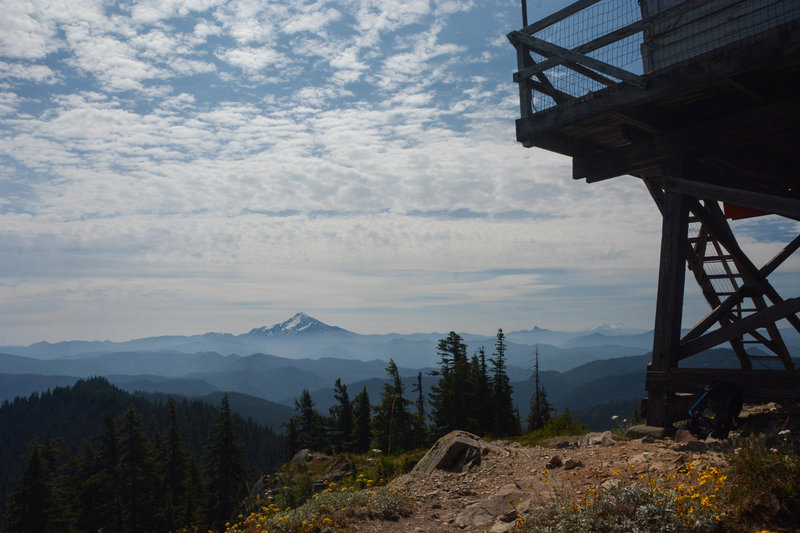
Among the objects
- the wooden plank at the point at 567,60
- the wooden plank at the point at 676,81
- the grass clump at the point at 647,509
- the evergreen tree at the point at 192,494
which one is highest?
the wooden plank at the point at 567,60

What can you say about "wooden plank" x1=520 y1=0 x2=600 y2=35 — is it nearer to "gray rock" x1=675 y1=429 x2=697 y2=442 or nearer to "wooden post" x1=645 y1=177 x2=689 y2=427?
"wooden post" x1=645 y1=177 x2=689 y2=427

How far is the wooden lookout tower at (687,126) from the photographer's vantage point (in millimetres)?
5957

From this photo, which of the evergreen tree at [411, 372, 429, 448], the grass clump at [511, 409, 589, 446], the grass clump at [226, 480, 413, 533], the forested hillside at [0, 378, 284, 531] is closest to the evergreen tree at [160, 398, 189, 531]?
the forested hillside at [0, 378, 284, 531]

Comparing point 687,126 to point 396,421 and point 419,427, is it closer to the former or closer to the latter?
point 396,421

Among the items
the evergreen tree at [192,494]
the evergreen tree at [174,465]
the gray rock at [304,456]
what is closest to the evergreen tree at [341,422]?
the gray rock at [304,456]

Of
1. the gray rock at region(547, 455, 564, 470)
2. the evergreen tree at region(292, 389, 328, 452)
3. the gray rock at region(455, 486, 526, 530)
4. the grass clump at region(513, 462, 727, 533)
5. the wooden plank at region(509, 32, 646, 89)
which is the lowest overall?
the evergreen tree at region(292, 389, 328, 452)

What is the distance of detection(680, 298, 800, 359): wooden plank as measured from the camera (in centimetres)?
594

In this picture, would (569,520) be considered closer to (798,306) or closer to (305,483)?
(798,306)

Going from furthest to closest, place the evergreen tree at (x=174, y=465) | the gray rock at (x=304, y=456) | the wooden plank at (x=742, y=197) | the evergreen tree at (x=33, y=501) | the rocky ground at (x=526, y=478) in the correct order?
the evergreen tree at (x=174, y=465)
the evergreen tree at (x=33, y=501)
the gray rock at (x=304, y=456)
the wooden plank at (x=742, y=197)
the rocky ground at (x=526, y=478)

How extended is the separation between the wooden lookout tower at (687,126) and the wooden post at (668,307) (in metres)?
0.02

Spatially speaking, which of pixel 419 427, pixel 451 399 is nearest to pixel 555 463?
pixel 451 399

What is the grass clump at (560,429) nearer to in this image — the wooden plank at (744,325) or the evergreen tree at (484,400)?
the wooden plank at (744,325)

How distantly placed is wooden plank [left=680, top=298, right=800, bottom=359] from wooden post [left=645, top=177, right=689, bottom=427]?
9.2 inches

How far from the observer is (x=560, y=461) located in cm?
670
